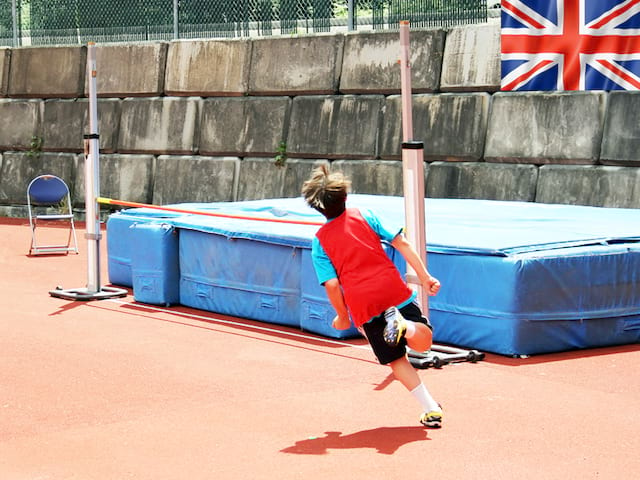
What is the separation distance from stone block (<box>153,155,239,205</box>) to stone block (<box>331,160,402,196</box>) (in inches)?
81.4

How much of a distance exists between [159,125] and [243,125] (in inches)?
70.5

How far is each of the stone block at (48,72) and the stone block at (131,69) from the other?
0.32 metres

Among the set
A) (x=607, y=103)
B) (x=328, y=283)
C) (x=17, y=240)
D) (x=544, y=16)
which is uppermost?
(x=544, y=16)

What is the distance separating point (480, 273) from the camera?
27.8ft

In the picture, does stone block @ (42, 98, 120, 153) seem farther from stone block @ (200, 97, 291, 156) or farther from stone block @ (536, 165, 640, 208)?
stone block @ (536, 165, 640, 208)

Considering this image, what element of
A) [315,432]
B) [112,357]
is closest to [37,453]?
[315,432]

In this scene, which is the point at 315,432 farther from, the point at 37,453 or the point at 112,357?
the point at 112,357

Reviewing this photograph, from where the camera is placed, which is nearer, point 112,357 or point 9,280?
point 112,357

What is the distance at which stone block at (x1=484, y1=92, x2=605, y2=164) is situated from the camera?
43.8 ft

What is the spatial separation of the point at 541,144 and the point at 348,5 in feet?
13.1

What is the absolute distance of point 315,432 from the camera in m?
6.23

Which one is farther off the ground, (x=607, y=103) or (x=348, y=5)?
(x=348, y=5)

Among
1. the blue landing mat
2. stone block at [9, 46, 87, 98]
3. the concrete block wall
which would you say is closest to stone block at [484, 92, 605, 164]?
the concrete block wall

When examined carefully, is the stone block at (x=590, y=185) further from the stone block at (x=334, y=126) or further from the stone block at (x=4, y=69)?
the stone block at (x=4, y=69)
